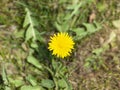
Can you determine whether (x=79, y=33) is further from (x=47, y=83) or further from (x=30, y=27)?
(x=47, y=83)

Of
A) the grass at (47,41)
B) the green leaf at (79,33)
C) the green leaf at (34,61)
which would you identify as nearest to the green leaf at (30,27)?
the grass at (47,41)

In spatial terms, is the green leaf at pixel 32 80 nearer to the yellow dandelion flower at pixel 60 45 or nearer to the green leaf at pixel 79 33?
the yellow dandelion flower at pixel 60 45

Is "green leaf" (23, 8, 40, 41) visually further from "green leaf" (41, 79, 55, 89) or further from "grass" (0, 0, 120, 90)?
"green leaf" (41, 79, 55, 89)

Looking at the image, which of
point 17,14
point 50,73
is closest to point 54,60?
point 50,73

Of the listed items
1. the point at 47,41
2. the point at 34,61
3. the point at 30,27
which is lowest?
the point at 34,61

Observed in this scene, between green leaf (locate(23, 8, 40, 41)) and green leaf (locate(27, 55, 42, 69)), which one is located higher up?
green leaf (locate(23, 8, 40, 41))

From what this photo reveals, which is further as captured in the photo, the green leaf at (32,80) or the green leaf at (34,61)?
the green leaf at (34,61)

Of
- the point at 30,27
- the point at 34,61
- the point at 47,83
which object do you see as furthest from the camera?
the point at 30,27

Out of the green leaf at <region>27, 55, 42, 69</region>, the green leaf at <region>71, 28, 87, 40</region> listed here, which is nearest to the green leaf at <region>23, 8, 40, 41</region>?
the green leaf at <region>27, 55, 42, 69</region>

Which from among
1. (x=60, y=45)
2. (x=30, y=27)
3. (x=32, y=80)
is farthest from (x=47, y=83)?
(x=30, y=27)
